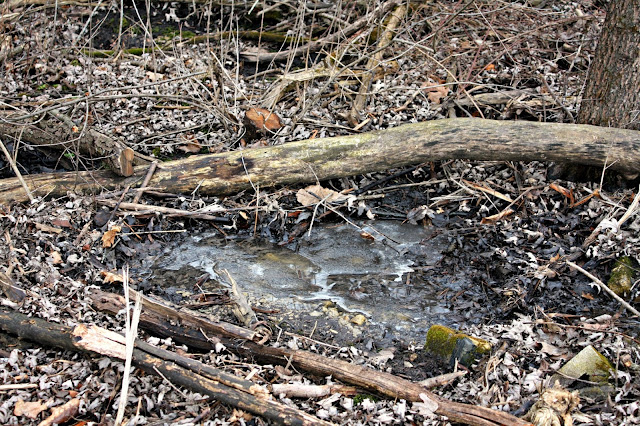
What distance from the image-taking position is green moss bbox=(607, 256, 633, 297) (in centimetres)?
455

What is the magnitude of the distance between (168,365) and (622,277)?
388cm

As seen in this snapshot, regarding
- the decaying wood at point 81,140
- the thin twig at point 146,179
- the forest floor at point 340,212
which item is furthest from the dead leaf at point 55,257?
the decaying wood at point 81,140

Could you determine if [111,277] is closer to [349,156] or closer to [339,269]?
[339,269]

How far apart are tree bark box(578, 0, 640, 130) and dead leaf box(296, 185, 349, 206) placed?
2.85 metres

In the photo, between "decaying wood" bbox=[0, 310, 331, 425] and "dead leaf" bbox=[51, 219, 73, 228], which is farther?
"dead leaf" bbox=[51, 219, 73, 228]

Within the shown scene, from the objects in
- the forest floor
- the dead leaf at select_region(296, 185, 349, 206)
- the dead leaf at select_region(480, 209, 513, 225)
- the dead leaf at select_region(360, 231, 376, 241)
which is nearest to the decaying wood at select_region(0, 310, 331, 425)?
the forest floor

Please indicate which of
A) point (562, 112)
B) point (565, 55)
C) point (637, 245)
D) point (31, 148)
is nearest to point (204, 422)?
point (637, 245)

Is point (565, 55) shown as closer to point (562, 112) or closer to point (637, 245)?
point (562, 112)

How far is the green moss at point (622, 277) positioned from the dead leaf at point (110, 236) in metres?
4.72

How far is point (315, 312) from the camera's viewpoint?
4656 millimetres

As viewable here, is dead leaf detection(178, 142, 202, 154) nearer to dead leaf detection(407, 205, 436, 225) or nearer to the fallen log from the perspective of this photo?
the fallen log

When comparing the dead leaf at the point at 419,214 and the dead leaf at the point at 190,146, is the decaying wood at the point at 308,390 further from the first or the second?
the dead leaf at the point at 190,146

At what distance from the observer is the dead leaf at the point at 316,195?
5.86m

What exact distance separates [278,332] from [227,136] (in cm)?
324
